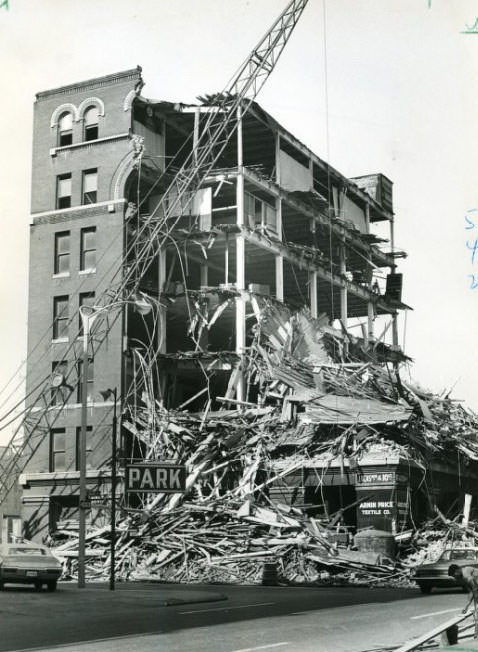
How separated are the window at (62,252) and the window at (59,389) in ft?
16.5

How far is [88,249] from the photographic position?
47.8 meters

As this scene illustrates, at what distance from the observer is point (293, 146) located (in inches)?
2136

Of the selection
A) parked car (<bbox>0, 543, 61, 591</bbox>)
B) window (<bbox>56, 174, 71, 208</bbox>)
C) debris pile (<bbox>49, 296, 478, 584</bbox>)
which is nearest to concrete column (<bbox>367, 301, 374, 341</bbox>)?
debris pile (<bbox>49, 296, 478, 584</bbox>)

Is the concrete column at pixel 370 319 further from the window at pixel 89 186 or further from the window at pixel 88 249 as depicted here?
the window at pixel 89 186

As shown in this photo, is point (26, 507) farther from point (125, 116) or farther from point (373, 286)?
point (373, 286)

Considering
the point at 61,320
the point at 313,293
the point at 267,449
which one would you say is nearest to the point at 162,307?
the point at 61,320

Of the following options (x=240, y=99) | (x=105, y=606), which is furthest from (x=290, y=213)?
(x=105, y=606)

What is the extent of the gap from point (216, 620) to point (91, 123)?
36282 mm

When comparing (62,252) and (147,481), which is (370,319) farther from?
(147,481)

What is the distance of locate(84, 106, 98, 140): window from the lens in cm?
4878

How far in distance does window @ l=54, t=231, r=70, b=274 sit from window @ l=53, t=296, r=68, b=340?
1604mm

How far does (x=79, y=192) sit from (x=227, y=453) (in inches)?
671

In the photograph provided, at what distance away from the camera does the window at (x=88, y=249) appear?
47469mm

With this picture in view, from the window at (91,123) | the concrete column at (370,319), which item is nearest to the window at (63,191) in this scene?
the window at (91,123)
